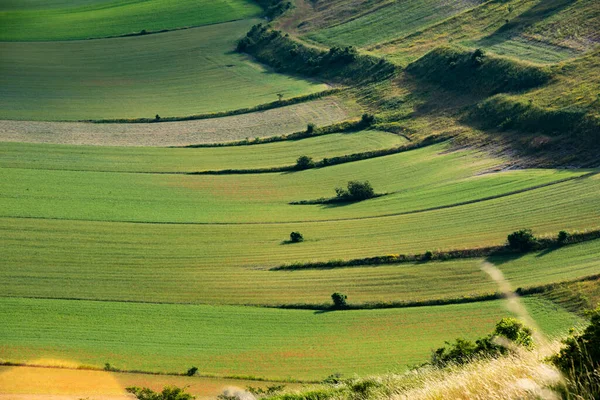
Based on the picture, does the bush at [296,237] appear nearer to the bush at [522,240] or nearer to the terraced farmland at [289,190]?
the terraced farmland at [289,190]

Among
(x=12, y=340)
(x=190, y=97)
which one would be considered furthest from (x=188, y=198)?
(x=190, y=97)

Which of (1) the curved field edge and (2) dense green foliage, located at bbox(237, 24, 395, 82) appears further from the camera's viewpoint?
(2) dense green foliage, located at bbox(237, 24, 395, 82)

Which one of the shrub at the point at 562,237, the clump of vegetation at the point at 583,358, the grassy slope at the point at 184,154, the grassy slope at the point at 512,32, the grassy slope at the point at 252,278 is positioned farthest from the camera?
the grassy slope at the point at 512,32

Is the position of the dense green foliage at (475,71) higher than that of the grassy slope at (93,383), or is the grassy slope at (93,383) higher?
the dense green foliage at (475,71)

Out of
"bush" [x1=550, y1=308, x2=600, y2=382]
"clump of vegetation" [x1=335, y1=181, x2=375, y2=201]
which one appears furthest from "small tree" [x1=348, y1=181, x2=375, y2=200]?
"bush" [x1=550, y1=308, x2=600, y2=382]

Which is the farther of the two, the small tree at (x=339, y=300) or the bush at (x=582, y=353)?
the small tree at (x=339, y=300)

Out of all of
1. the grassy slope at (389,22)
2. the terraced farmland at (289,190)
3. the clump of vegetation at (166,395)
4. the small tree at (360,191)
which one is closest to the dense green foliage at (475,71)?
the terraced farmland at (289,190)

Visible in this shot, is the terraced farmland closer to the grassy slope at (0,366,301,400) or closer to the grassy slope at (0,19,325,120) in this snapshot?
the grassy slope at (0,366,301,400)
